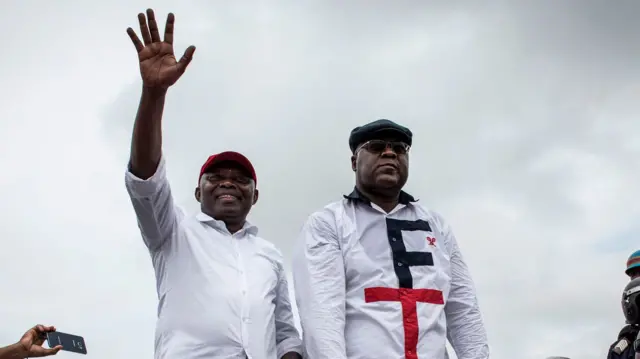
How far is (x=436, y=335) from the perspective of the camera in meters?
4.68

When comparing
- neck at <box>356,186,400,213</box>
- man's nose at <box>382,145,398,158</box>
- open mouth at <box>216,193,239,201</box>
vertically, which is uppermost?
man's nose at <box>382,145,398,158</box>

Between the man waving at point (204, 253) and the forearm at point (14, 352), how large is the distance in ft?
3.28

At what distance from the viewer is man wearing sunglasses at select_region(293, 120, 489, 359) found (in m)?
4.56

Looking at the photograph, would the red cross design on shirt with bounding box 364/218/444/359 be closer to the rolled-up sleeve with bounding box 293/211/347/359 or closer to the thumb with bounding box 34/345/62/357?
the rolled-up sleeve with bounding box 293/211/347/359

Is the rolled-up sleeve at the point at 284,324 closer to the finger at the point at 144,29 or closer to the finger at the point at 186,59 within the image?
the finger at the point at 186,59

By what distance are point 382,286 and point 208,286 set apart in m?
1.15

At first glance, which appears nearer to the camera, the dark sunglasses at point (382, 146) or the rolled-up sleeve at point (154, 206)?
the rolled-up sleeve at point (154, 206)

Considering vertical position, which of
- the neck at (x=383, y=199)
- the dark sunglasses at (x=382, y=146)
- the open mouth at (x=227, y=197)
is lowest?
the neck at (x=383, y=199)

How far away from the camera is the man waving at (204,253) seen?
4410mm

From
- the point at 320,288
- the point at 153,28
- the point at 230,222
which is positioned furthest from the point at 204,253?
the point at 153,28

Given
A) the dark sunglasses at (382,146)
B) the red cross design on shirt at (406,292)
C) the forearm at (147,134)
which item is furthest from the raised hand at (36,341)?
the dark sunglasses at (382,146)

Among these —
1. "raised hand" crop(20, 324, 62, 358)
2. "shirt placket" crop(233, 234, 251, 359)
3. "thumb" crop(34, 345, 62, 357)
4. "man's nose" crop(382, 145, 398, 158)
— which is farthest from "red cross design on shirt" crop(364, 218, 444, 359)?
"raised hand" crop(20, 324, 62, 358)

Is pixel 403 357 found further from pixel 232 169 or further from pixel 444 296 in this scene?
pixel 232 169

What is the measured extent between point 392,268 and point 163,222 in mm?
1591
